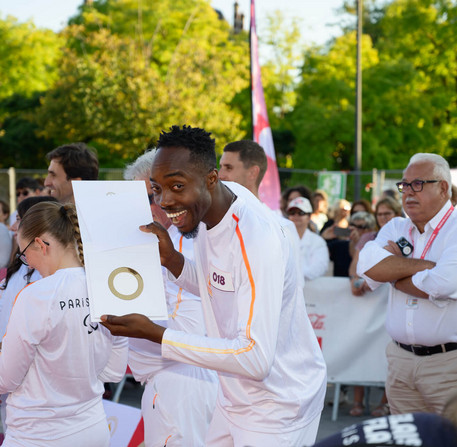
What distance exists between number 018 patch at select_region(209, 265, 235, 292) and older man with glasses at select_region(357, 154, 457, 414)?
207 centimetres

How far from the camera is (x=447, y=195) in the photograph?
469cm

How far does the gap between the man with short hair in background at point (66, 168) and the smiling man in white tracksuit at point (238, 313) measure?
2.31m

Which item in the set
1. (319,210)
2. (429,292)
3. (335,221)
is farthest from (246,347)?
(319,210)

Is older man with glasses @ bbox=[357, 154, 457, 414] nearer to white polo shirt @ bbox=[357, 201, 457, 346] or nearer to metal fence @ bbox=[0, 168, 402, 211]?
white polo shirt @ bbox=[357, 201, 457, 346]

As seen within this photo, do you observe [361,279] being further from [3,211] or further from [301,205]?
[3,211]

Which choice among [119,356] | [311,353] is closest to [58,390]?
[119,356]

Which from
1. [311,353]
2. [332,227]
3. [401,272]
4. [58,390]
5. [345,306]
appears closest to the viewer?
[311,353]

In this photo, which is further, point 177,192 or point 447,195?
point 447,195

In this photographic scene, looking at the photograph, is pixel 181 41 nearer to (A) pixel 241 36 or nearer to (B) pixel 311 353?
(A) pixel 241 36

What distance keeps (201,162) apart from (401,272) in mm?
2366

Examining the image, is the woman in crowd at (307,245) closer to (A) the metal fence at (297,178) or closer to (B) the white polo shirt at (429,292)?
(B) the white polo shirt at (429,292)

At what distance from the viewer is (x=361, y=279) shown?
7.57m

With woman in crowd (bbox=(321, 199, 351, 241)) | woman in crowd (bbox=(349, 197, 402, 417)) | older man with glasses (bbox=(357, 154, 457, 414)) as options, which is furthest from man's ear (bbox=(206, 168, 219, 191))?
woman in crowd (bbox=(321, 199, 351, 241))

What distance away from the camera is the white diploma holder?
2447mm
